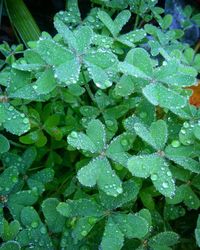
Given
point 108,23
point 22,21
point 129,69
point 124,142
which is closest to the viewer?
point 129,69

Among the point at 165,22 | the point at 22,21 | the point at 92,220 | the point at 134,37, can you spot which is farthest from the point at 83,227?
the point at 22,21

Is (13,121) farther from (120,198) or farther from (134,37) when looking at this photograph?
(134,37)

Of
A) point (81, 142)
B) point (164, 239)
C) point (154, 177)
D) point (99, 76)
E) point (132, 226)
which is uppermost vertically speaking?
point (99, 76)

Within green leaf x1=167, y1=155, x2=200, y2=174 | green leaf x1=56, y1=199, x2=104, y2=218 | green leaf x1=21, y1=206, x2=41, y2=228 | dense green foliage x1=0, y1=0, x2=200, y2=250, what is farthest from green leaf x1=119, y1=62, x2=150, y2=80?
green leaf x1=21, y1=206, x2=41, y2=228

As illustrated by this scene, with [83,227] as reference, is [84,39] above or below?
above

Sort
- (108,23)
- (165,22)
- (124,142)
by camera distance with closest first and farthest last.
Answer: (124,142)
(108,23)
(165,22)

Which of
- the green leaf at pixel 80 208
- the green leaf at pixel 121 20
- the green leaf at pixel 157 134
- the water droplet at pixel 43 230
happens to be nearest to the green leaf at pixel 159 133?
the green leaf at pixel 157 134

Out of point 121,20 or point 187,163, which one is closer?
point 187,163
